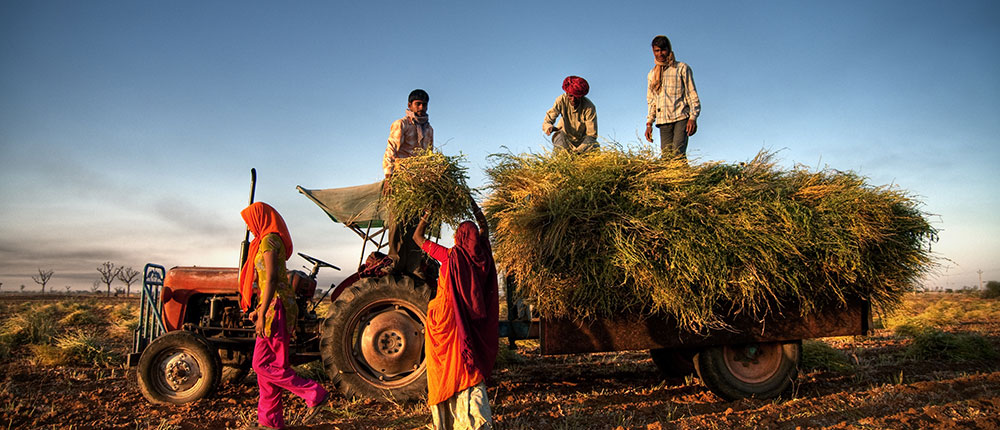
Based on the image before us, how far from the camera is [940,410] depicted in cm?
363

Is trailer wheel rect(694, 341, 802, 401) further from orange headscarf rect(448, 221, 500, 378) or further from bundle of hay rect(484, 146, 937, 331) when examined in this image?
orange headscarf rect(448, 221, 500, 378)

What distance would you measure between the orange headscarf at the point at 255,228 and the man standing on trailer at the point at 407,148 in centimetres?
89

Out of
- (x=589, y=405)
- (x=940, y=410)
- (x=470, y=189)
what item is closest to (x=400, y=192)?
(x=470, y=189)

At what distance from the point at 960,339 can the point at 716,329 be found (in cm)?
Result: 604

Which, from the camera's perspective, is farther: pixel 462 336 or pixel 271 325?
pixel 271 325

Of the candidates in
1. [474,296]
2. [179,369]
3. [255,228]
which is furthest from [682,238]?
[179,369]

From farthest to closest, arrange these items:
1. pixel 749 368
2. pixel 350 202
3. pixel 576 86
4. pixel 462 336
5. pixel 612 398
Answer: pixel 576 86
pixel 350 202
pixel 612 398
pixel 749 368
pixel 462 336

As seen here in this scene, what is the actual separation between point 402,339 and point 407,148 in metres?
1.79

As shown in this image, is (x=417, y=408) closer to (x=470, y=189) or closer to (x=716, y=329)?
(x=470, y=189)

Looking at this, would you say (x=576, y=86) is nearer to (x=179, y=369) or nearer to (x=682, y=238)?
(x=682, y=238)

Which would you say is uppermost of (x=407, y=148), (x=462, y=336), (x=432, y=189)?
(x=407, y=148)

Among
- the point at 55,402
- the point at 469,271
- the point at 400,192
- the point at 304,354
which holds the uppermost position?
the point at 400,192

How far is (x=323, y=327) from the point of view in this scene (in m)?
4.19

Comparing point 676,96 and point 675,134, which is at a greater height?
point 676,96
